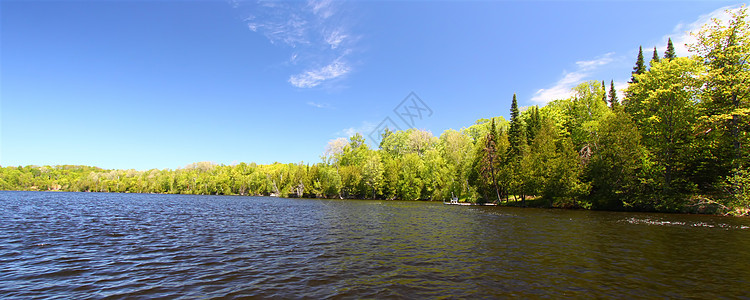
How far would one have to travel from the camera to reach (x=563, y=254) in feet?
49.1

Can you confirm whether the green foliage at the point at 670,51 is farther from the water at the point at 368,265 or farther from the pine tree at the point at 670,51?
the water at the point at 368,265

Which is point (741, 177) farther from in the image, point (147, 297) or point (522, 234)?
point (147, 297)

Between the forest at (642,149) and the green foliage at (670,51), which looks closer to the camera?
the forest at (642,149)

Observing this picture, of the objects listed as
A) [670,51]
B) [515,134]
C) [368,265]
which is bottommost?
[368,265]

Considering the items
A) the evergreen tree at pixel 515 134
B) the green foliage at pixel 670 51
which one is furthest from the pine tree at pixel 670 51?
the evergreen tree at pixel 515 134

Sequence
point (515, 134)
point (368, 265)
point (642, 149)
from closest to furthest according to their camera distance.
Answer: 1. point (368, 265)
2. point (642, 149)
3. point (515, 134)

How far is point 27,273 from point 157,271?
4.30 meters

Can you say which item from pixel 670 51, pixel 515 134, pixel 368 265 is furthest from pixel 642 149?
pixel 368 265

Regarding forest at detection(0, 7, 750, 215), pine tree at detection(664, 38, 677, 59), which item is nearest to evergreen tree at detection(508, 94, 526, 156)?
forest at detection(0, 7, 750, 215)

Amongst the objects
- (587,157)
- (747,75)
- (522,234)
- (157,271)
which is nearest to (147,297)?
(157,271)

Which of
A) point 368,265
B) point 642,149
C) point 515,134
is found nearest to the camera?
point 368,265

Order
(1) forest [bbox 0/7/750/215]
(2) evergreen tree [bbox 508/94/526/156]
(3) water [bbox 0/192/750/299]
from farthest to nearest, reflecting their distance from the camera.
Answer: (2) evergreen tree [bbox 508/94/526/156] → (1) forest [bbox 0/7/750/215] → (3) water [bbox 0/192/750/299]

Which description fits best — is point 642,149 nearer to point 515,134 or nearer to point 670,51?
point 515,134

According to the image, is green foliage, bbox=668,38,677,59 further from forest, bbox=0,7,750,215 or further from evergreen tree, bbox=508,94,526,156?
evergreen tree, bbox=508,94,526,156
